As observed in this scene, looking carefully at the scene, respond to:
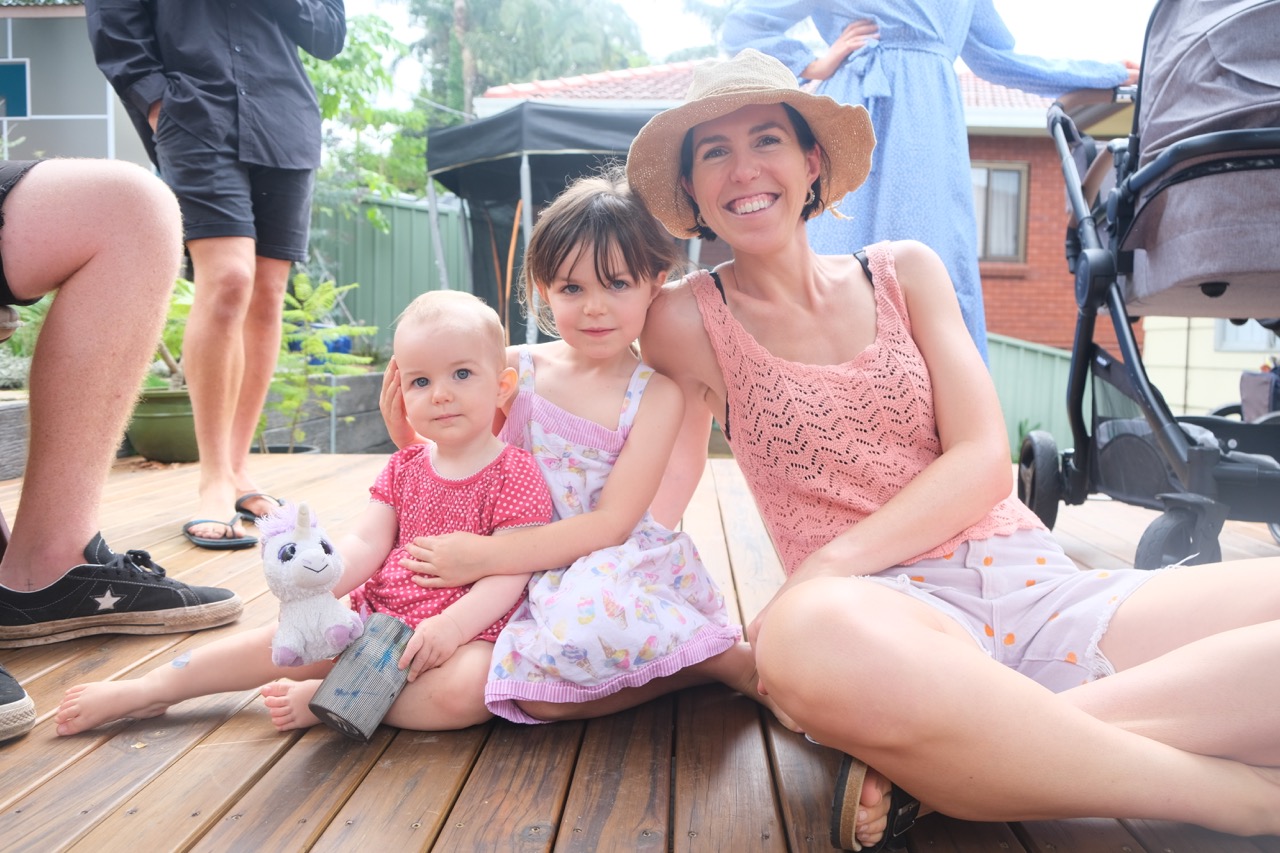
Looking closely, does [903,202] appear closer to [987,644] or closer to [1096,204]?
[1096,204]

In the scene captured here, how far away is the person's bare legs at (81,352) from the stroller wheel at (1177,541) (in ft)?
6.64

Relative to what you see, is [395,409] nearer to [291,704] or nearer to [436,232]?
[291,704]

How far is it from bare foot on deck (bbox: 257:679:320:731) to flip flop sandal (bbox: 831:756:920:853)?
741 millimetres

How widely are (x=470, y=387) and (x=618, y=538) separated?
32cm

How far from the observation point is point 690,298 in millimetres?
1661

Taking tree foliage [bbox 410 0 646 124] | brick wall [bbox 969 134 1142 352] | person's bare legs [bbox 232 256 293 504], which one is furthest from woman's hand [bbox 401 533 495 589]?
tree foliage [bbox 410 0 646 124]

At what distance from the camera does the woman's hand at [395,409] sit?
1.69 m

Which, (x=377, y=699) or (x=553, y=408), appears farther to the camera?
(x=553, y=408)

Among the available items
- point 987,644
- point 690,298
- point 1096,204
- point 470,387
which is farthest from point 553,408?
point 1096,204

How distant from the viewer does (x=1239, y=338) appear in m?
7.06

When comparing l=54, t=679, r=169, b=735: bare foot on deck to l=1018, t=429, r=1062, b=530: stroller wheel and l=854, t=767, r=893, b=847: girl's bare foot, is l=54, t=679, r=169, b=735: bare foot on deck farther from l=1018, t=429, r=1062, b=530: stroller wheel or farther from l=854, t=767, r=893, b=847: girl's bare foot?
l=1018, t=429, r=1062, b=530: stroller wheel

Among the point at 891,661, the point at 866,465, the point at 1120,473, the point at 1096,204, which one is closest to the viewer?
the point at 891,661

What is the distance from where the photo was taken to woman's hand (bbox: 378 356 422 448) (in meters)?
1.69

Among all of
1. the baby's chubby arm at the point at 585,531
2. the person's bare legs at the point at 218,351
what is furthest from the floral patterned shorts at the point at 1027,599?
the person's bare legs at the point at 218,351
